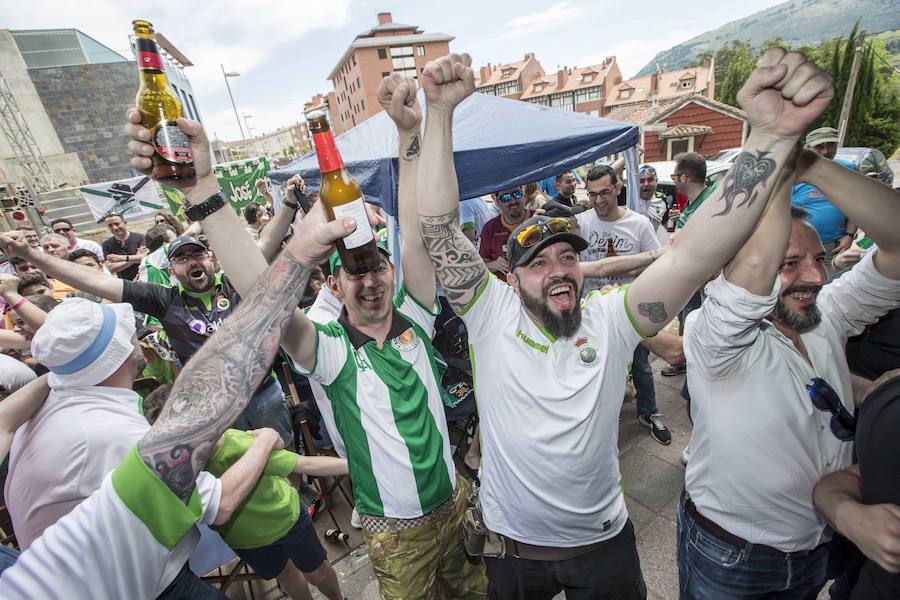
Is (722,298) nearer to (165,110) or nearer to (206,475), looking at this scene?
(206,475)

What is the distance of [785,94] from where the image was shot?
1.19 metres

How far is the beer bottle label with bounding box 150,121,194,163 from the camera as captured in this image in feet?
4.69

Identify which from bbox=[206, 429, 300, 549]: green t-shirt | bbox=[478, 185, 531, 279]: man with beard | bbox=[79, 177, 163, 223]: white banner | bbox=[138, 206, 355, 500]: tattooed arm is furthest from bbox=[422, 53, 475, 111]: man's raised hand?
bbox=[79, 177, 163, 223]: white banner

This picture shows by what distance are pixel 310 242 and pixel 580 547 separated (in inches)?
71.6

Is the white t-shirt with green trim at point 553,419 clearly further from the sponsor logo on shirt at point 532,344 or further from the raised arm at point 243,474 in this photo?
the raised arm at point 243,474

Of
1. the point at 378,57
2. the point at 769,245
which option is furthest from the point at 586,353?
the point at 378,57

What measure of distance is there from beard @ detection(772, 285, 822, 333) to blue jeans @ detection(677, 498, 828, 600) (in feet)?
3.19

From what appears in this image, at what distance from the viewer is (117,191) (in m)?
11.4

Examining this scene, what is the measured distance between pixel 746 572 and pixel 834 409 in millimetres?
788

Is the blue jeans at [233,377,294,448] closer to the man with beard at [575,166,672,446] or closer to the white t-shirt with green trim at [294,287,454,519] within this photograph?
the white t-shirt with green trim at [294,287,454,519]

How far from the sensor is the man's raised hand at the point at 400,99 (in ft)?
5.74

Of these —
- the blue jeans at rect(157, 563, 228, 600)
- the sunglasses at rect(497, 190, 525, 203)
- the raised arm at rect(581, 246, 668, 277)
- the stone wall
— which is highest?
the stone wall

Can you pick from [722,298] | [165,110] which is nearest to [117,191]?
[165,110]

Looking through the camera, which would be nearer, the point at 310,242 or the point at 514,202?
the point at 310,242
